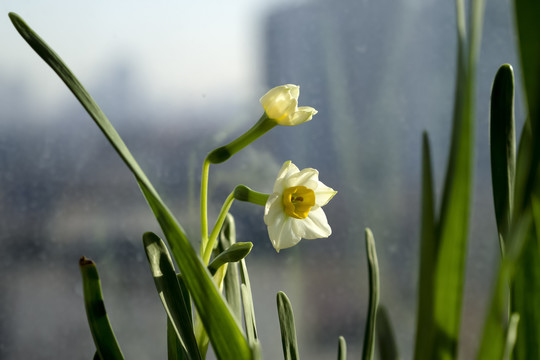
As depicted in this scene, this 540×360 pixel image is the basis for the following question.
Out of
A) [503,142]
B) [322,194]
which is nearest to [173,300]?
[322,194]

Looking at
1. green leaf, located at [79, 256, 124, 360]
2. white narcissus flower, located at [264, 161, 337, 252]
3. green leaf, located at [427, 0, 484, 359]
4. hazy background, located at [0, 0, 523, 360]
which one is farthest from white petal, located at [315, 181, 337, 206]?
hazy background, located at [0, 0, 523, 360]

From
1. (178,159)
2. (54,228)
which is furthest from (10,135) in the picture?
(178,159)

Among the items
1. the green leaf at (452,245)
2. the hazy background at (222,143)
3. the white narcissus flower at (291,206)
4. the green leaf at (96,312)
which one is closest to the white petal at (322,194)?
the white narcissus flower at (291,206)

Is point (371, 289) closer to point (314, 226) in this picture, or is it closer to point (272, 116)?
point (314, 226)

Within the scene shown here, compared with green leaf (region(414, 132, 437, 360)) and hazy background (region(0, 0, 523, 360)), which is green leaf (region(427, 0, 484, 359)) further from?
hazy background (region(0, 0, 523, 360))

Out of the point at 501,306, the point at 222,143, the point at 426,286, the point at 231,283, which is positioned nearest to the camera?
the point at 501,306

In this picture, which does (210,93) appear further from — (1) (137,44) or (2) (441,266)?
(2) (441,266)

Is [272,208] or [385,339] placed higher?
[272,208]
